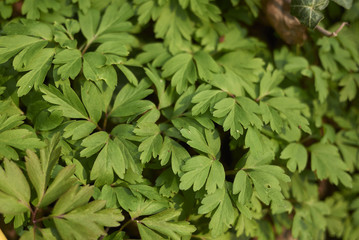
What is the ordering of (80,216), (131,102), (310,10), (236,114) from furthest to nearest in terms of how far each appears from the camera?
(310,10), (131,102), (236,114), (80,216)

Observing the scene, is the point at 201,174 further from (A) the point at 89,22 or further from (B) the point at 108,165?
(A) the point at 89,22

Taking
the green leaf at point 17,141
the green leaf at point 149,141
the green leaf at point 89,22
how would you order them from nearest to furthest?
the green leaf at point 17,141 < the green leaf at point 149,141 < the green leaf at point 89,22

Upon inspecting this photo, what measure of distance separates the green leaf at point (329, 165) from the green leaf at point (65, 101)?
1.44 metres

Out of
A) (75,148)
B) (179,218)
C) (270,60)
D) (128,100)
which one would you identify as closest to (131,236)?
(179,218)

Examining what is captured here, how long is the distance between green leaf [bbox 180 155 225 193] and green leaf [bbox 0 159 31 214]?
0.69 meters

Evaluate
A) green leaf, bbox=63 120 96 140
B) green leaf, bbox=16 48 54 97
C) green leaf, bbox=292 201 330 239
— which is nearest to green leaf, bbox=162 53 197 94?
green leaf, bbox=63 120 96 140

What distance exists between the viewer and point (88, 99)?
1893 mm

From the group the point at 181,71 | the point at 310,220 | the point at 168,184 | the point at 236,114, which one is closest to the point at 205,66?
the point at 181,71

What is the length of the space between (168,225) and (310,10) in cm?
156

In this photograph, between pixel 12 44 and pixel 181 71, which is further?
pixel 181 71

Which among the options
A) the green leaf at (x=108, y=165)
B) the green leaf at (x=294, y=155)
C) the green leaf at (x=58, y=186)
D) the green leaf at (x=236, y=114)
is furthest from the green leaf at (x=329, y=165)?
the green leaf at (x=58, y=186)

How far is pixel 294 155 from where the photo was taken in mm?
2162

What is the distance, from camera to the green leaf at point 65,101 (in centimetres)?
182

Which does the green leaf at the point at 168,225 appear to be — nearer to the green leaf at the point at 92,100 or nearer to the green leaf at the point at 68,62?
the green leaf at the point at 92,100
